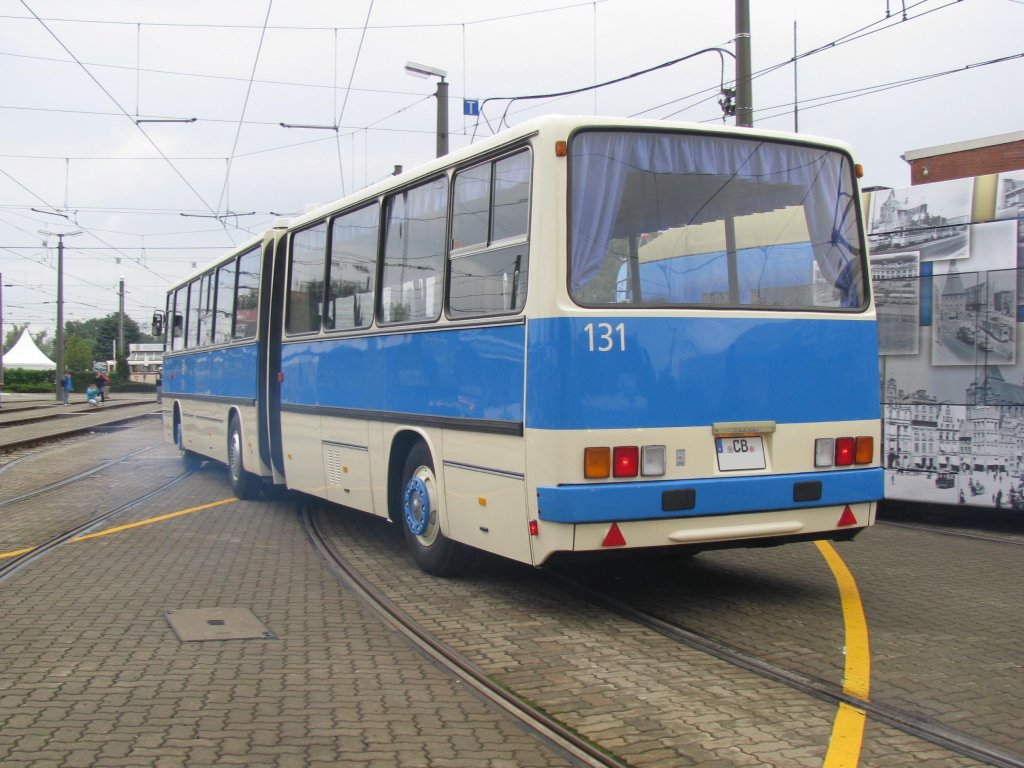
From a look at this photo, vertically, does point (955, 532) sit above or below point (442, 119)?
below

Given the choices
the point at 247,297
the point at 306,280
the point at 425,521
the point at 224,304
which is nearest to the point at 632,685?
the point at 425,521

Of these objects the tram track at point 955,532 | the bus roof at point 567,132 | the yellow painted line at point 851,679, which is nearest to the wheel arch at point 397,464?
the bus roof at point 567,132

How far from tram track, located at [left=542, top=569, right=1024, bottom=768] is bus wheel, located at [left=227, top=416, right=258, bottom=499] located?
22.7 ft

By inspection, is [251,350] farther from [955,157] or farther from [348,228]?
[955,157]

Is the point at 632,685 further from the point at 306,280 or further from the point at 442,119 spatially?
the point at 442,119

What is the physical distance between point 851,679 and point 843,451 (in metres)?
2.02

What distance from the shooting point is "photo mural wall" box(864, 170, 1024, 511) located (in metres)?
10.5

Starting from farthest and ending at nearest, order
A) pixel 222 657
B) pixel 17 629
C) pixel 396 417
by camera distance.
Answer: pixel 396 417 < pixel 17 629 < pixel 222 657

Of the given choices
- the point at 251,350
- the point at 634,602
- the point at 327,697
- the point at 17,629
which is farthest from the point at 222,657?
the point at 251,350

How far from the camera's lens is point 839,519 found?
6977 millimetres

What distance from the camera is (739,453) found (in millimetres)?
6633

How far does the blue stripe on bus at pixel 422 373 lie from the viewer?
666 cm

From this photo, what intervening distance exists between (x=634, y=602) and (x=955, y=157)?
27.6 metres

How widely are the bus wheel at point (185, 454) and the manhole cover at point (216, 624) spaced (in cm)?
1096
